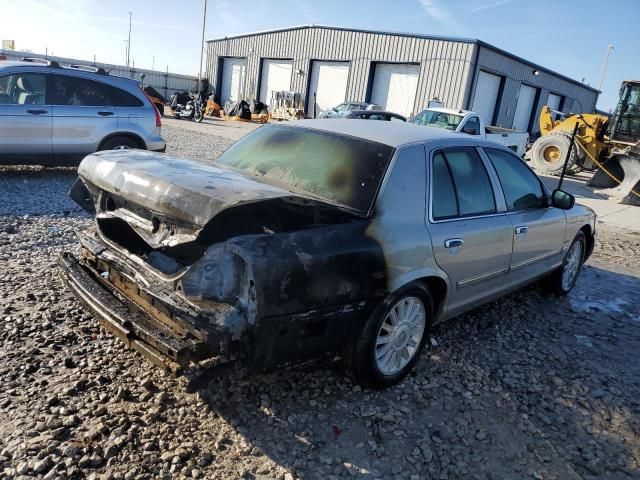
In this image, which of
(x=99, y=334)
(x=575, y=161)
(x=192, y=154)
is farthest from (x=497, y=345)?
(x=575, y=161)

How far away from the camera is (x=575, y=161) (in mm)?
16453

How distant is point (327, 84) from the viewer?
100ft

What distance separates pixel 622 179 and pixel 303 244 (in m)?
14.8

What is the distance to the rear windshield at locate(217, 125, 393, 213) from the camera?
10.6 feet

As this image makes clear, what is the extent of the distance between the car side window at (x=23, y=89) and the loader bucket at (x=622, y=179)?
1311cm

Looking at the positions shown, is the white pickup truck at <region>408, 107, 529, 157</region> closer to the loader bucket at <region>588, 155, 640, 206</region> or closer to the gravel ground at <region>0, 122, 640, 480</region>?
the loader bucket at <region>588, 155, 640, 206</region>

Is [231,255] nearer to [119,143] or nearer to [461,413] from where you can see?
[461,413]

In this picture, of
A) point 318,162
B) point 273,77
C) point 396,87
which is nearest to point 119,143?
point 318,162

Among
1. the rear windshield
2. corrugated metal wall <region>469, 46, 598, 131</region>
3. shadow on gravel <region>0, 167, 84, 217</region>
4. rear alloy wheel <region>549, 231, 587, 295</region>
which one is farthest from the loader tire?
the rear windshield

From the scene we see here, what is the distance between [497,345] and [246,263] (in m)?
2.61

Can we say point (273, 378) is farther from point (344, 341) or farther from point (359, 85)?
point (359, 85)

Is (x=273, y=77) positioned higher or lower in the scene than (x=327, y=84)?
higher

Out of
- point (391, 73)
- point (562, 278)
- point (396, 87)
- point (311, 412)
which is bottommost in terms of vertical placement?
point (311, 412)

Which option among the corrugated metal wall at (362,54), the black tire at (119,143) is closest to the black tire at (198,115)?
the corrugated metal wall at (362,54)
